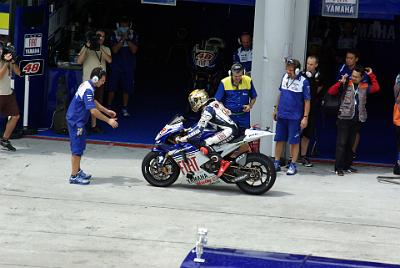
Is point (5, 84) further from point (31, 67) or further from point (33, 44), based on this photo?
point (33, 44)

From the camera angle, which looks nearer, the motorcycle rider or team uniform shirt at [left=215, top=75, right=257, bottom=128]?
the motorcycle rider

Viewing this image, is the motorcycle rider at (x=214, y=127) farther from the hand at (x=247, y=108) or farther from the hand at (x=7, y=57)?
the hand at (x=7, y=57)

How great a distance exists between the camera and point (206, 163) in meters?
12.6

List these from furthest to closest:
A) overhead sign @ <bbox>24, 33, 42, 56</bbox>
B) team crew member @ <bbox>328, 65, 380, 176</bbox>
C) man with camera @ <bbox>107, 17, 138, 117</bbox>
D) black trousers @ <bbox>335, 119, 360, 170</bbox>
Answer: man with camera @ <bbox>107, 17, 138, 117</bbox>, overhead sign @ <bbox>24, 33, 42, 56</bbox>, black trousers @ <bbox>335, 119, 360, 170</bbox>, team crew member @ <bbox>328, 65, 380, 176</bbox>

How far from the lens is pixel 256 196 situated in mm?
12648

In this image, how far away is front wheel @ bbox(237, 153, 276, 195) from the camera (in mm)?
12391

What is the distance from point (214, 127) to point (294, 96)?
1649 millimetres

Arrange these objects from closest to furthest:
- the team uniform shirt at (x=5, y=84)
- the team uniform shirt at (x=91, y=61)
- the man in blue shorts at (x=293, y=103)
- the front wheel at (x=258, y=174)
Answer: the front wheel at (x=258, y=174)
the man in blue shorts at (x=293, y=103)
the team uniform shirt at (x=5, y=84)
the team uniform shirt at (x=91, y=61)

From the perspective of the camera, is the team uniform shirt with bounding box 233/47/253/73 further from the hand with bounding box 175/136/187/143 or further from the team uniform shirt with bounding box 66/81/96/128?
the team uniform shirt with bounding box 66/81/96/128

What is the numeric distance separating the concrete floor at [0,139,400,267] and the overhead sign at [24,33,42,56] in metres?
2.00

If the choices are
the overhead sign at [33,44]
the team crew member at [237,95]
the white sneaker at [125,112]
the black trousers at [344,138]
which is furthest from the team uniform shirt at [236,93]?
the white sneaker at [125,112]

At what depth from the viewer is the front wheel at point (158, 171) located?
41.6 ft

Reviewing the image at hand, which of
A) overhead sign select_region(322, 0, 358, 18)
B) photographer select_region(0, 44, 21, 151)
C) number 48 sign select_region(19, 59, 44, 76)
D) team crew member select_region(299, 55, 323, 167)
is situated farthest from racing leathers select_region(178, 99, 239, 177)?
number 48 sign select_region(19, 59, 44, 76)

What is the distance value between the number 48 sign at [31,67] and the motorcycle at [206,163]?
391cm
